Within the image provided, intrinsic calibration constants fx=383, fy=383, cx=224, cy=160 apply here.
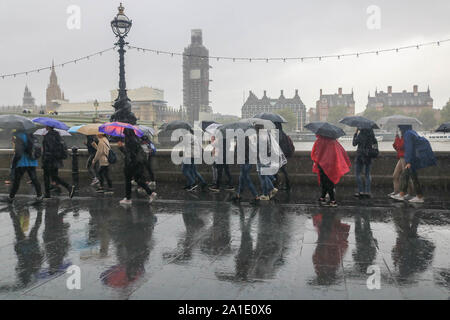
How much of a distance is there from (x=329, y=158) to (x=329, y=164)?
126mm

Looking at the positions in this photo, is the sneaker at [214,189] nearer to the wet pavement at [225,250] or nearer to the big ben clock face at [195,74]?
the wet pavement at [225,250]

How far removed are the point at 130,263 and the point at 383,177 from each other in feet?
27.2

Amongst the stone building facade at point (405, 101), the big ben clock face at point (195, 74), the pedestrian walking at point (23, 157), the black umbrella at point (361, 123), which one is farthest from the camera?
the big ben clock face at point (195, 74)

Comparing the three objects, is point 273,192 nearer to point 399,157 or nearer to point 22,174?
point 399,157

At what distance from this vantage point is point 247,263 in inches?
166

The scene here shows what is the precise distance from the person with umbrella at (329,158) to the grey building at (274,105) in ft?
473

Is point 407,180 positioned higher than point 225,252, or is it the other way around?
point 407,180

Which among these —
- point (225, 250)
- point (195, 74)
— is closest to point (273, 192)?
point (225, 250)

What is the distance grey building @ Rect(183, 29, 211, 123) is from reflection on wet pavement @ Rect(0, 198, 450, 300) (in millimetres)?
146917

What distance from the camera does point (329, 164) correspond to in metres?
7.44

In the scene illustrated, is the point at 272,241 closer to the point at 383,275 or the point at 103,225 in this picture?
the point at 383,275

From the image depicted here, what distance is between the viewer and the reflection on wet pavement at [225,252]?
349 centimetres

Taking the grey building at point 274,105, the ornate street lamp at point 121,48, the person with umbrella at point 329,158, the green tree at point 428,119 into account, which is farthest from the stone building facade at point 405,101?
the person with umbrella at point 329,158
